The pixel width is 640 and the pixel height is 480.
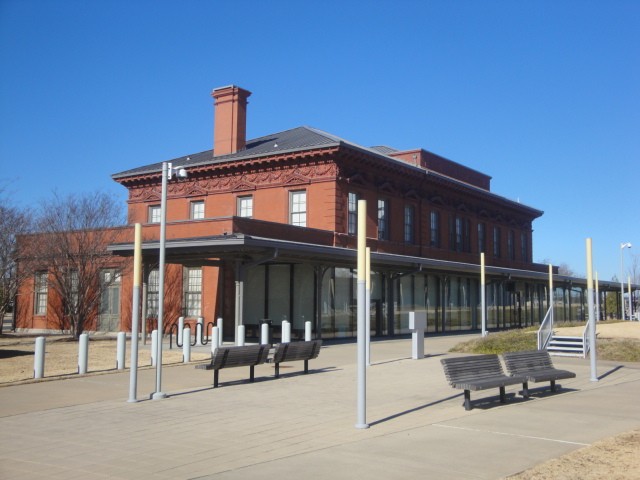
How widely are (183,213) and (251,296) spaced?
9.23m

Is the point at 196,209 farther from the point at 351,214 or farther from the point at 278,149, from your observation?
the point at 351,214

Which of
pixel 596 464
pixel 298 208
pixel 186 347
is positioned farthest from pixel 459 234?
pixel 596 464

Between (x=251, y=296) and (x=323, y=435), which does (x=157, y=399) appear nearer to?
(x=323, y=435)

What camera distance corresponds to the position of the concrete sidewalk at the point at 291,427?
736 cm

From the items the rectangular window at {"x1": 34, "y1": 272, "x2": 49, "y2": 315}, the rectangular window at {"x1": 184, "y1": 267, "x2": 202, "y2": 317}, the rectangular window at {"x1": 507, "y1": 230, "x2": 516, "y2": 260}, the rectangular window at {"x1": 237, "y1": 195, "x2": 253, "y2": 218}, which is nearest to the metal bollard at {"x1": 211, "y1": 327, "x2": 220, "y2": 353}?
the rectangular window at {"x1": 184, "y1": 267, "x2": 202, "y2": 317}

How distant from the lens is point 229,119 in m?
37.5

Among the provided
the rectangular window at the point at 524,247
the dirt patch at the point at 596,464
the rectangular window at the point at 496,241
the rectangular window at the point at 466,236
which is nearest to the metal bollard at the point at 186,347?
the dirt patch at the point at 596,464

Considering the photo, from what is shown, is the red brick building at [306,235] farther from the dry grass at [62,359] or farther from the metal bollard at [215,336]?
the metal bollard at [215,336]

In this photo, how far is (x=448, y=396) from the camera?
1268cm

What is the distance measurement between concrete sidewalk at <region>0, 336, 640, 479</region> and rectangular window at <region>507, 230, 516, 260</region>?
35.3 m

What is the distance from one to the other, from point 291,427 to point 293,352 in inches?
244

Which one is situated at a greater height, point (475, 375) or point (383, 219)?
point (383, 219)

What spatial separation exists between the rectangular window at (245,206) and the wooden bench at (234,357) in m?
20.7

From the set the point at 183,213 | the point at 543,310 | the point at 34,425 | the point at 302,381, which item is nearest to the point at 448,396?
the point at 302,381
